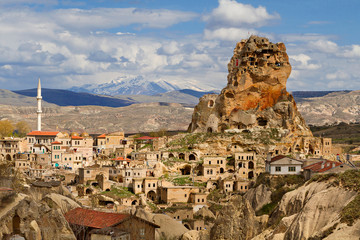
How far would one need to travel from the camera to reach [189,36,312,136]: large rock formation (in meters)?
105

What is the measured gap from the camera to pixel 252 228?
53.7 meters

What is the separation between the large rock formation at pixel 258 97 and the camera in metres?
105

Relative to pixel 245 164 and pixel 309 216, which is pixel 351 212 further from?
pixel 245 164

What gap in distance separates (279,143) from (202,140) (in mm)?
12027

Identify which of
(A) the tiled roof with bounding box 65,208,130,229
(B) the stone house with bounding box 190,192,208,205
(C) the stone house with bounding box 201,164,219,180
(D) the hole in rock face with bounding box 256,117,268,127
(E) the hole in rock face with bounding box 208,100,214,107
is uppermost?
(E) the hole in rock face with bounding box 208,100,214,107

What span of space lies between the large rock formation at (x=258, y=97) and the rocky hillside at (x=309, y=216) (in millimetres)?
48573

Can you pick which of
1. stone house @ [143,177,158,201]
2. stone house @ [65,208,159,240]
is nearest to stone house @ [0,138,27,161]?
stone house @ [143,177,158,201]

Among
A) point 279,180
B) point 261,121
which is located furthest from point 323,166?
point 261,121

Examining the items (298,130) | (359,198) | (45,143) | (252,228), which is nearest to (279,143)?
(298,130)

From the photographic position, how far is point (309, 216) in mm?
45156

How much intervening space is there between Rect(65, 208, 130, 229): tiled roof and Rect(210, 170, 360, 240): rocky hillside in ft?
26.3

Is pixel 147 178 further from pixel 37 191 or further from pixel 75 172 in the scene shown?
pixel 37 191

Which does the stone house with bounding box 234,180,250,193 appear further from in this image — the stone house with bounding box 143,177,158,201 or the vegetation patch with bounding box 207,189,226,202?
the stone house with bounding box 143,177,158,201

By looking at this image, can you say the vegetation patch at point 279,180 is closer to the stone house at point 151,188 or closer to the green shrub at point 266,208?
the green shrub at point 266,208
